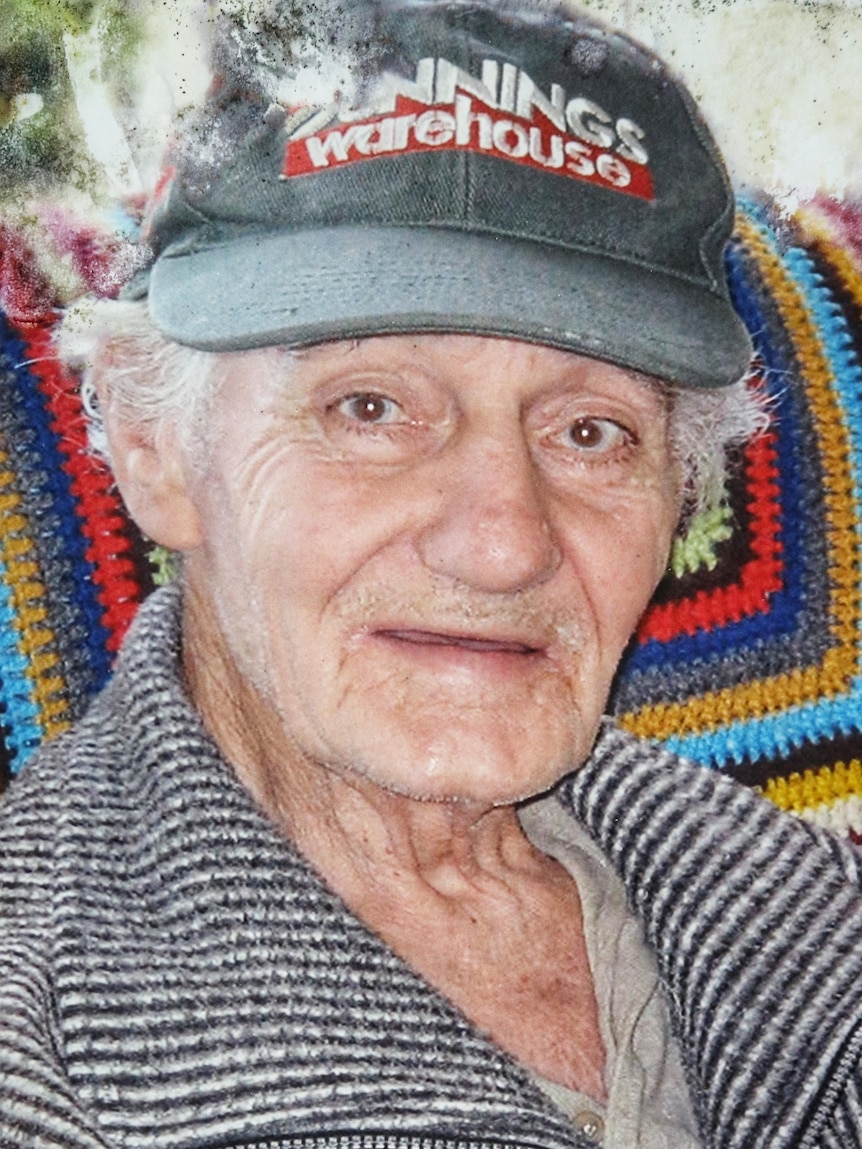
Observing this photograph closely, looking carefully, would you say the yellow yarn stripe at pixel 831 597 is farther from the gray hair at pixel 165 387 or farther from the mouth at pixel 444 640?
the mouth at pixel 444 640

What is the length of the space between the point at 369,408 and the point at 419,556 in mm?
137

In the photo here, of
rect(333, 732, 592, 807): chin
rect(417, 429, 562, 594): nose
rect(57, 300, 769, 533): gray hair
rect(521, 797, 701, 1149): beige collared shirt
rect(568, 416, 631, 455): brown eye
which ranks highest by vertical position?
rect(57, 300, 769, 533): gray hair

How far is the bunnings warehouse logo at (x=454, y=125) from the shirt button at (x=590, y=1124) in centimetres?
79

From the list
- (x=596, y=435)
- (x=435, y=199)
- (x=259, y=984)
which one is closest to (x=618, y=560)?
(x=596, y=435)

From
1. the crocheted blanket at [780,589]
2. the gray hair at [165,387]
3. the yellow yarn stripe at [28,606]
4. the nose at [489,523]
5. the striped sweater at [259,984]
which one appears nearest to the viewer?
the striped sweater at [259,984]

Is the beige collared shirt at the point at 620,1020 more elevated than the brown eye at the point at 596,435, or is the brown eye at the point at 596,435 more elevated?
the brown eye at the point at 596,435

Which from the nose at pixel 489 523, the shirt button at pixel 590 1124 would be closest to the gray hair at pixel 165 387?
the nose at pixel 489 523

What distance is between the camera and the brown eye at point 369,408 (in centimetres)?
128

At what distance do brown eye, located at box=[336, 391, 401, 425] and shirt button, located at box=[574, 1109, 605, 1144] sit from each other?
2.03ft

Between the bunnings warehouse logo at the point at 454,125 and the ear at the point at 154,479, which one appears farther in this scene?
the ear at the point at 154,479

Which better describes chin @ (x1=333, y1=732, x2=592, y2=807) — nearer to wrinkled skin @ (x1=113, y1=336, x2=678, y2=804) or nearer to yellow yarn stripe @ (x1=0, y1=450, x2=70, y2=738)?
wrinkled skin @ (x1=113, y1=336, x2=678, y2=804)

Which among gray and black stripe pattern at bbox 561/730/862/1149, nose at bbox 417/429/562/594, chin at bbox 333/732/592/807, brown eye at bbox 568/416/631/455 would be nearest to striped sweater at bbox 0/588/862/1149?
gray and black stripe pattern at bbox 561/730/862/1149

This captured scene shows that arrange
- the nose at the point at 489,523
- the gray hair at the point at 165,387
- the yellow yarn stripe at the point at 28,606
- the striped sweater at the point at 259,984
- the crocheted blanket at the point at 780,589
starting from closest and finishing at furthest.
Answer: the striped sweater at the point at 259,984 → the nose at the point at 489,523 → the gray hair at the point at 165,387 → the yellow yarn stripe at the point at 28,606 → the crocheted blanket at the point at 780,589

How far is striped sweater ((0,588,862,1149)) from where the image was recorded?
1.12 metres
